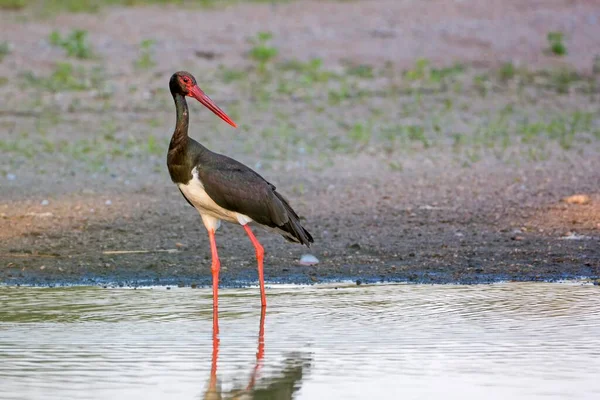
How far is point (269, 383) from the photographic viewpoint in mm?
5496

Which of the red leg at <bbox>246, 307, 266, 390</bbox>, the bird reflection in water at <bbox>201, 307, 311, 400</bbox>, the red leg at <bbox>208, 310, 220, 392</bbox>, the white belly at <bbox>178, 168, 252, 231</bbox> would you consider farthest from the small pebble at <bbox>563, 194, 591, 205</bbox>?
the bird reflection in water at <bbox>201, 307, 311, 400</bbox>

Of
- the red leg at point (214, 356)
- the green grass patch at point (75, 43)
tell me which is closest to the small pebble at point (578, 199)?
the red leg at point (214, 356)

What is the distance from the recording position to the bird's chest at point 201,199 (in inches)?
269

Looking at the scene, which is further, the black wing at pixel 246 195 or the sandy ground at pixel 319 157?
the sandy ground at pixel 319 157

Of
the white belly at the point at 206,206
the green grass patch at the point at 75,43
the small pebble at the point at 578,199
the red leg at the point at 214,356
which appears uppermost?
the green grass patch at the point at 75,43

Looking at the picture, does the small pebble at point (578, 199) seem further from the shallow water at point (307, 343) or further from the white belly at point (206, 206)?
the white belly at point (206, 206)

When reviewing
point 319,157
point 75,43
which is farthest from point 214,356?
point 75,43

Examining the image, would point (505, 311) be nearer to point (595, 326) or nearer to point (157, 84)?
point (595, 326)

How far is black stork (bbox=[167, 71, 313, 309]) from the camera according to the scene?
6.83 metres

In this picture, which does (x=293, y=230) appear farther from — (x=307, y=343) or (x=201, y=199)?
(x=307, y=343)

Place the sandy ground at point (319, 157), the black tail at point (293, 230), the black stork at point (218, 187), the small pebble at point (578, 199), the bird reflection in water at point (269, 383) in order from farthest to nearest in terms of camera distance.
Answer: the small pebble at point (578, 199) < the sandy ground at point (319, 157) < the black tail at point (293, 230) < the black stork at point (218, 187) < the bird reflection in water at point (269, 383)

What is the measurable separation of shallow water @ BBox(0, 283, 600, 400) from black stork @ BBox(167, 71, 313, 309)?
0.40 meters

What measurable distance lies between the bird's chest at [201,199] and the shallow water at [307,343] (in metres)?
0.48

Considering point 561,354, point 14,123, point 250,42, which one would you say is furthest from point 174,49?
point 561,354
